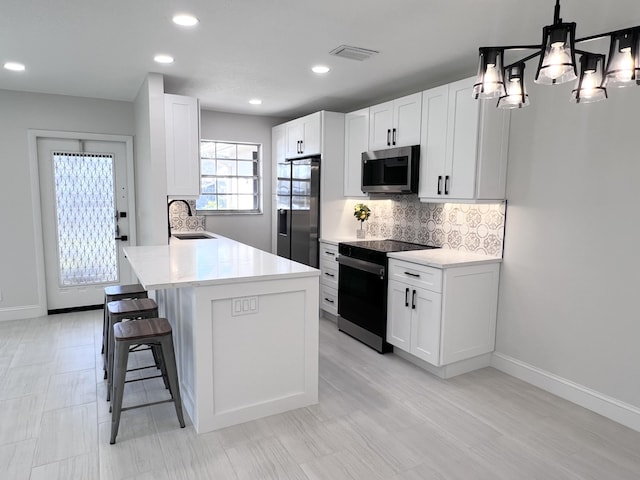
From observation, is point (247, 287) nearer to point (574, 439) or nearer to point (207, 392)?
point (207, 392)

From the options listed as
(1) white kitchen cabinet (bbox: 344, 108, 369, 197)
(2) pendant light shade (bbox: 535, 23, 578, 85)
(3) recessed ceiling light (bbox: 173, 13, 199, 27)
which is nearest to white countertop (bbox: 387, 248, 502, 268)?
(1) white kitchen cabinet (bbox: 344, 108, 369, 197)

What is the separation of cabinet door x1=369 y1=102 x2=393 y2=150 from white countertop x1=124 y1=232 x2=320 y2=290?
68.0 inches

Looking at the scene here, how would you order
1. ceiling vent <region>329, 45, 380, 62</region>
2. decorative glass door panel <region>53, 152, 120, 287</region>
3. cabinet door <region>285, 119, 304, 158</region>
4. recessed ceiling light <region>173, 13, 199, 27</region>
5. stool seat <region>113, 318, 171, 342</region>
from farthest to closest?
cabinet door <region>285, 119, 304, 158</region> → decorative glass door panel <region>53, 152, 120, 287</region> → ceiling vent <region>329, 45, 380, 62</region> → recessed ceiling light <region>173, 13, 199, 27</region> → stool seat <region>113, 318, 171, 342</region>

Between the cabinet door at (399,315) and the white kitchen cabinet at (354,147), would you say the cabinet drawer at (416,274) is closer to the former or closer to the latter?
the cabinet door at (399,315)

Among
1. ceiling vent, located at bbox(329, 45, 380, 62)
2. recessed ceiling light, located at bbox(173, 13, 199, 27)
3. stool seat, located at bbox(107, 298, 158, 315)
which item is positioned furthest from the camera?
ceiling vent, located at bbox(329, 45, 380, 62)

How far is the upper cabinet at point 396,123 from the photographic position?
3715mm

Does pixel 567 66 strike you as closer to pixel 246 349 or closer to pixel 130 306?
pixel 246 349

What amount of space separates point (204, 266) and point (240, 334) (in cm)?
54

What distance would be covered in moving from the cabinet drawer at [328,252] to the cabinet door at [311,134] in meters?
1.07

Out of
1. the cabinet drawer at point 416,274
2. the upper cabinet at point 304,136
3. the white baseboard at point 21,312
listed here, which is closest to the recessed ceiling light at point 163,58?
the upper cabinet at point 304,136

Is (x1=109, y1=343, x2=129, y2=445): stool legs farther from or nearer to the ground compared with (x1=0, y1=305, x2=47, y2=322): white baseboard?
farther from the ground

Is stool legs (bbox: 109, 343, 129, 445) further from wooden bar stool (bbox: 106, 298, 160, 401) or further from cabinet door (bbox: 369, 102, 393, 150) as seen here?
cabinet door (bbox: 369, 102, 393, 150)

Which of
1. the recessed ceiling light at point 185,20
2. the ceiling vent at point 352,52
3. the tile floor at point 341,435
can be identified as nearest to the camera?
the tile floor at point 341,435

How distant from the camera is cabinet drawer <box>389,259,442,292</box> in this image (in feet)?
10.5
